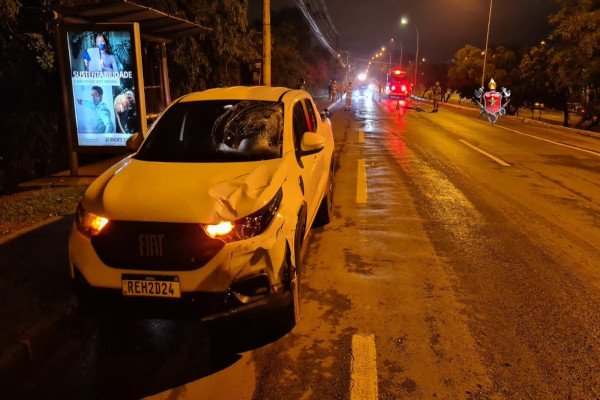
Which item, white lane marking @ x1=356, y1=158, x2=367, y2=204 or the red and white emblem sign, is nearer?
white lane marking @ x1=356, y1=158, x2=367, y2=204

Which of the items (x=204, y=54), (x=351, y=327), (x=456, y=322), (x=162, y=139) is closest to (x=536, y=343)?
(x=456, y=322)

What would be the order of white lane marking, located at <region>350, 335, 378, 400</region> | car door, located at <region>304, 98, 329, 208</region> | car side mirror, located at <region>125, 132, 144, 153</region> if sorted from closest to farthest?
white lane marking, located at <region>350, 335, 378, 400</region> → car side mirror, located at <region>125, 132, 144, 153</region> → car door, located at <region>304, 98, 329, 208</region>

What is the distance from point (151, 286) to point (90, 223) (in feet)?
2.31

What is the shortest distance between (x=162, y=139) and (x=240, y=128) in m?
0.80

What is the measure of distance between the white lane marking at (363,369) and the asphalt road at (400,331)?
0.04 ft

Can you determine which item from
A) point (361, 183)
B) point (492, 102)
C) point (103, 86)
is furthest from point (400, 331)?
point (492, 102)

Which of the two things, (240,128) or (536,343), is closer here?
(536,343)

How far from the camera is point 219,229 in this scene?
3506mm

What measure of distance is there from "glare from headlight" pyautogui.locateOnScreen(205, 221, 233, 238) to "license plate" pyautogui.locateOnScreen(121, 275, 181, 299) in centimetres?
39

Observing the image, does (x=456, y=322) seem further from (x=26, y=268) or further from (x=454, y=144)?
(x=454, y=144)

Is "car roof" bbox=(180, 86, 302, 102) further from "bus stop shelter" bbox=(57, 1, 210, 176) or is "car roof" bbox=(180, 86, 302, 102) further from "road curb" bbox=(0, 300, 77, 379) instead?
"bus stop shelter" bbox=(57, 1, 210, 176)

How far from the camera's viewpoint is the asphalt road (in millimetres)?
3455

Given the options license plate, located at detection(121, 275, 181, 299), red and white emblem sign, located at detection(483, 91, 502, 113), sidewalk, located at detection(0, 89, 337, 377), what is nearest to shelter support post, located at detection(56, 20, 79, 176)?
sidewalk, located at detection(0, 89, 337, 377)

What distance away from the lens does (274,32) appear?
4109cm
